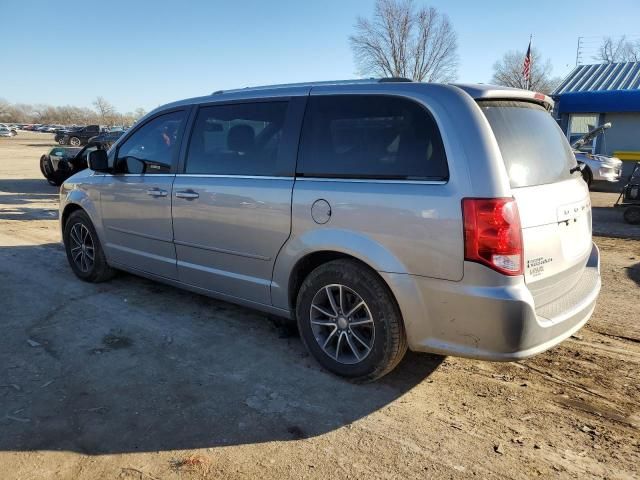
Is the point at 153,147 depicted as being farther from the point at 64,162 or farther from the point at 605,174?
the point at 605,174

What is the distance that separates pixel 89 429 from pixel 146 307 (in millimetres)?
1990

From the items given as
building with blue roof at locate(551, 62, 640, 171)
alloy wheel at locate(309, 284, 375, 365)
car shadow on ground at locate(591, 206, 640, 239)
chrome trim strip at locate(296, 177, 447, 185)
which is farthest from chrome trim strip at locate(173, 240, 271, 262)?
building with blue roof at locate(551, 62, 640, 171)

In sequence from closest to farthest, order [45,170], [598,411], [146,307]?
1. [598,411]
2. [146,307]
3. [45,170]

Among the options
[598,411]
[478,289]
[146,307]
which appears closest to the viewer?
[478,289]

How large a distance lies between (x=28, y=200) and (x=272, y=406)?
1166 centimetres

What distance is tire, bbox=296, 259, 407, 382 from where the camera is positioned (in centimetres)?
312

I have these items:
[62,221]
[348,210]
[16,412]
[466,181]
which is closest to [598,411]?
[466,181]

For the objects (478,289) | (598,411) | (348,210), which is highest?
(348,210)

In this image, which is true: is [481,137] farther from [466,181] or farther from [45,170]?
[45,170]

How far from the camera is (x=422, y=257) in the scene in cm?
289

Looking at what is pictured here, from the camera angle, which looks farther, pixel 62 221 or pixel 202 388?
pixel 62 221

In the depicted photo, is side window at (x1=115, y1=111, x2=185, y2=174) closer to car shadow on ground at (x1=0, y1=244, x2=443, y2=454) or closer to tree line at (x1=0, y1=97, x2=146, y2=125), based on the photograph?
car shadow on ground at (x1=0, y1=244, x2=443, y2=454)

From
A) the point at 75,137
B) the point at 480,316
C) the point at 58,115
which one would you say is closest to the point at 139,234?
the point at 480,316

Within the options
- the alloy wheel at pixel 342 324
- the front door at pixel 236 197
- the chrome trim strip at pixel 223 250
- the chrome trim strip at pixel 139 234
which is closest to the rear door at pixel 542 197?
the alloy wheel at pixel 342 324
